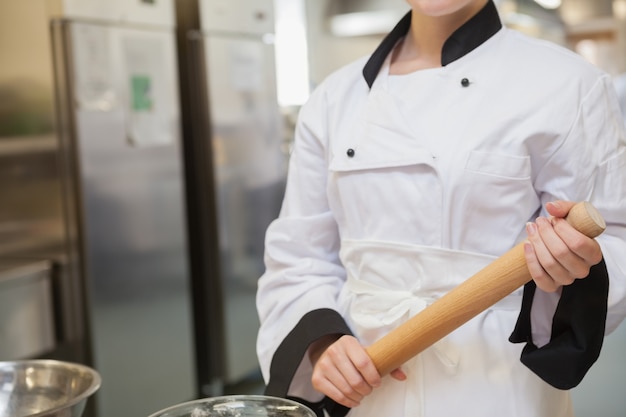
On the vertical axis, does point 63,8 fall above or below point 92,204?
above

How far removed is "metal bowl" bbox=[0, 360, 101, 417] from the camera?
45.2 inches

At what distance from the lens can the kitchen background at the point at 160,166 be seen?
8.74ft

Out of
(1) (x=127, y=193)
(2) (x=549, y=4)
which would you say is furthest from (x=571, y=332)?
(2) (x=549, y=4)

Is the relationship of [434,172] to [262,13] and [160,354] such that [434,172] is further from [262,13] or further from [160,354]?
[262,13]

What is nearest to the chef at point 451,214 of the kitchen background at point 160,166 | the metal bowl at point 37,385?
the metal bowl at point 37,385

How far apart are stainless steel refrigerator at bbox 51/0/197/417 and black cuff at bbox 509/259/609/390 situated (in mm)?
1912

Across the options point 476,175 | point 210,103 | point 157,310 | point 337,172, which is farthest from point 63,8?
point 476,175

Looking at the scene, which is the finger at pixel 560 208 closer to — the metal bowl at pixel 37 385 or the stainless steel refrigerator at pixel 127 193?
the metal bowl at pixel 37 385

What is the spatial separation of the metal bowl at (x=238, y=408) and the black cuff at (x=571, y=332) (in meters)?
0.32

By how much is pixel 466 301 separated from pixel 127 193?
2078 mm

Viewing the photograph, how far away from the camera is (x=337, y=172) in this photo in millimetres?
1263

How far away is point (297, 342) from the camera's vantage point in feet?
4.05

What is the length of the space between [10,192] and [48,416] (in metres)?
1.86

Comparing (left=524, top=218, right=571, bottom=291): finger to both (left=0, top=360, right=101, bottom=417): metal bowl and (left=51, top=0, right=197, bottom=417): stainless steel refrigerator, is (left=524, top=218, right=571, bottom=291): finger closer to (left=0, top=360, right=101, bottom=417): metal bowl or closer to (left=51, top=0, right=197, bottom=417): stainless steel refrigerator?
(left=0, top=360, right=101, bottom=417): metal bowl
